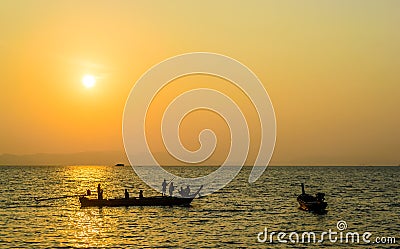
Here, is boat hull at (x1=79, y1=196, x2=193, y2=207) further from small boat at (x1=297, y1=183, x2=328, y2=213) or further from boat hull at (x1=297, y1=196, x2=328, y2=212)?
boat hull at (x1=297, y1=196, x2=328, y2=212)

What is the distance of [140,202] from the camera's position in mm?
71812

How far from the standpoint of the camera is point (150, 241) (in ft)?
147

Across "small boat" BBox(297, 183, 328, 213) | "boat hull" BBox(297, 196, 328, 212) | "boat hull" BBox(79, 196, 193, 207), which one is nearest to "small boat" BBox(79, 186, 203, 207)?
"boat hull" BBox(79, 196, 193, 207)

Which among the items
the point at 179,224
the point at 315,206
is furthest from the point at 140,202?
the point at 315,206

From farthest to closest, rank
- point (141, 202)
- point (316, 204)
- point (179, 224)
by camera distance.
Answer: point (141, 202) < point (316, 204) < point (179, 224)

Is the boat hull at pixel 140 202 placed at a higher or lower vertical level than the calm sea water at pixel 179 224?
higher

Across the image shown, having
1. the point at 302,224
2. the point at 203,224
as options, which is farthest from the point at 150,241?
the point at 302,224

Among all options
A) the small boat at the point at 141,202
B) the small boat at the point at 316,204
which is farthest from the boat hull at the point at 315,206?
the small boat at the point at 141,202

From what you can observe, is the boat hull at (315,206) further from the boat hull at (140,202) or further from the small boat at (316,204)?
the boat hull at (140,202)

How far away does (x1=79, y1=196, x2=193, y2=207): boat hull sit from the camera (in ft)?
233

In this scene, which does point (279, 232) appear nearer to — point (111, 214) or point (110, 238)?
point (110, 238)

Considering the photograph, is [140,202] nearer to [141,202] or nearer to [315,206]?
[141,202]

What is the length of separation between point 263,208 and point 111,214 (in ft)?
68.0

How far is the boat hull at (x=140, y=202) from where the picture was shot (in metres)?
70.9
